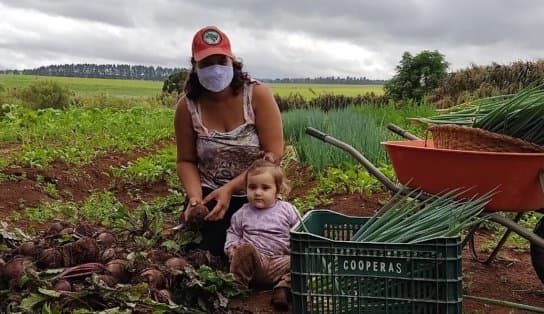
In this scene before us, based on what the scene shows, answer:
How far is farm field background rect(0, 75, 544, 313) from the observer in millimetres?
4055

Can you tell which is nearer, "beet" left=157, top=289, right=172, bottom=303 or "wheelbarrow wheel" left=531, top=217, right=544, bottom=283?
"beet" left=157, top=289, right=172, bottom=303

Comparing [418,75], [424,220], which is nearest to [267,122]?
[424,220]

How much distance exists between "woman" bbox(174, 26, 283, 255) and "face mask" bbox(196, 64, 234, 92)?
0.04 metres

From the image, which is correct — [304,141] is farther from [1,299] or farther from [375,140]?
[1,299]

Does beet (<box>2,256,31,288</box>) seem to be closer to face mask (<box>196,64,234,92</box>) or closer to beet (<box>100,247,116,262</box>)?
beet (<box>100,247,116,262</box>)

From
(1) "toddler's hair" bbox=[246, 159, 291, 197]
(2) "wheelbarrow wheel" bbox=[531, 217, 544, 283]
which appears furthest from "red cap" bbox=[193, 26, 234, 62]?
(2) "wheelbarrow wheel" bbox=[531, 217, 544, 283]

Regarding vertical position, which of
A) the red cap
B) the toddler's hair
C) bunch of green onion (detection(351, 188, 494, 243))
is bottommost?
bunch of green onion (detection(351, 188, 494, 243))

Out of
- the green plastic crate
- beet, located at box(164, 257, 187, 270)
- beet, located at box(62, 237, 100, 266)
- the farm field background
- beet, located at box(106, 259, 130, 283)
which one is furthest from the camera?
the farm field background

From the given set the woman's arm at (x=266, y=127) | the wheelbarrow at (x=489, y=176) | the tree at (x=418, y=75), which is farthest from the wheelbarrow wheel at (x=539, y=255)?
the tree at (x=418, y=75)

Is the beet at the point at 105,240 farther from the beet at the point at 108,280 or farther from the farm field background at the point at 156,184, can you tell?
the beet at the point at 108,280

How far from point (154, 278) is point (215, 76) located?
1161mm

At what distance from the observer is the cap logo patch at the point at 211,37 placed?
3.76 m

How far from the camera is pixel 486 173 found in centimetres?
312

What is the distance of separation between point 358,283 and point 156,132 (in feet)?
30.6
